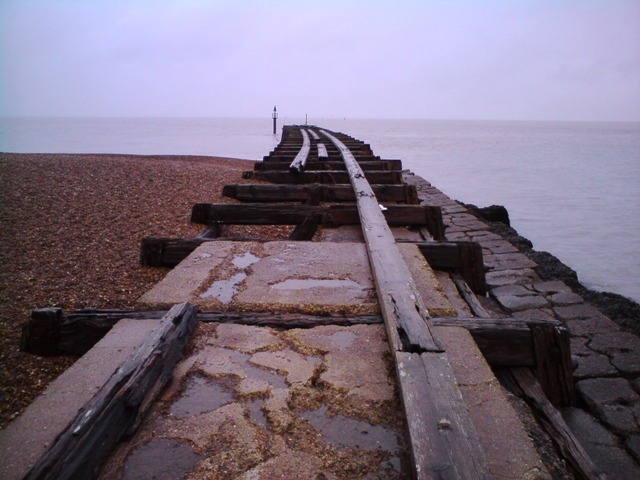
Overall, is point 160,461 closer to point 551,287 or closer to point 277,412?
point 277,412

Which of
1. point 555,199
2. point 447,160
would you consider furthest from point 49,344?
point 447,160

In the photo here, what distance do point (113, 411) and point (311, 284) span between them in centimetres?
132

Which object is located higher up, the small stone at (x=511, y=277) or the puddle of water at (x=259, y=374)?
the puddle of water at (x=259, y=374)

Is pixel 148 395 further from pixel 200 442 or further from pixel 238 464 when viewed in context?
pixel 238 464

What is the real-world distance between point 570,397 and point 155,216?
409 centimetres

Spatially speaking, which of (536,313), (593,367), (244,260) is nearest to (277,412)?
(244,260)

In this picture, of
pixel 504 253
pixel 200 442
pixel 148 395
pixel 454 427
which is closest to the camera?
pixel 454 427

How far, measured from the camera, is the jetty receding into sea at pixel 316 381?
49.0 inches

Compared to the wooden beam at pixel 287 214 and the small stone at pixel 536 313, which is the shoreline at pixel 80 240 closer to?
the wooden beam at pixel 287 214

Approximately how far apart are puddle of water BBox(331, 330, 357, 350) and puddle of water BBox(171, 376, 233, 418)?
52 cm

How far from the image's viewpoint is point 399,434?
4.46 feet

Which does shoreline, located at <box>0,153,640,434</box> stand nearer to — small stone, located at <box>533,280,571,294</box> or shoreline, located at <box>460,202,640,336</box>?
shoreline, located at <box>460,202,640,336</box>

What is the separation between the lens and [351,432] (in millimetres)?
1379

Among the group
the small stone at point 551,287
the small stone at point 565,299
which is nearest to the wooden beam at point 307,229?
the small stone at point 565,299
